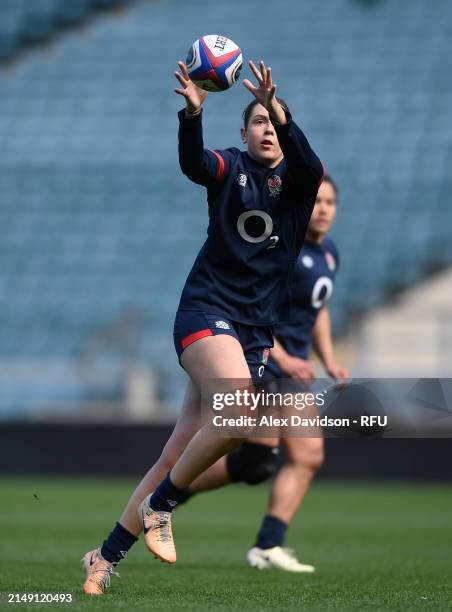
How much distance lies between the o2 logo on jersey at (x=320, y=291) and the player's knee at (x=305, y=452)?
2.50 ft

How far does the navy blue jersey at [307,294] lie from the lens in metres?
6.70

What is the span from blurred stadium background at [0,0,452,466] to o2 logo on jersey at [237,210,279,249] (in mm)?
10901

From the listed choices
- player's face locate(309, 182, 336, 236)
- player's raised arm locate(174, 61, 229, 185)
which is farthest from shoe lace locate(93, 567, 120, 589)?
player's face locate(309, 182, 336, 236)

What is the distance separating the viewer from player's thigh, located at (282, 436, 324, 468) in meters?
6.65

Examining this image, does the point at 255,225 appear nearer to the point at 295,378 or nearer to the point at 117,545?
the point at 117,545

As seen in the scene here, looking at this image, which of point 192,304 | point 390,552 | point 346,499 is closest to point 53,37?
point 346,499

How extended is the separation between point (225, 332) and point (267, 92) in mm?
903

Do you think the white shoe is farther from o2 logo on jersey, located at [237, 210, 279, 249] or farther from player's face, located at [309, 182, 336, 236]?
o2 logo on jersey, located at [237, 210, 279, 249]

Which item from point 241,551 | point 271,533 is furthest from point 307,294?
point 241,551

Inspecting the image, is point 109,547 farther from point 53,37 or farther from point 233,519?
point 53,37

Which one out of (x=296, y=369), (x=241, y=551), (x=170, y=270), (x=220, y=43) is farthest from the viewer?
(x=170, y=270)

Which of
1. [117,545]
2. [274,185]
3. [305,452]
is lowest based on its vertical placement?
[117,545]

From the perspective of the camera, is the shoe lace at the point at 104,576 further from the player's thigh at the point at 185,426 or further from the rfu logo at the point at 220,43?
the rfu logo at the point at 220,43

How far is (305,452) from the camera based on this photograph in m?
6.67
